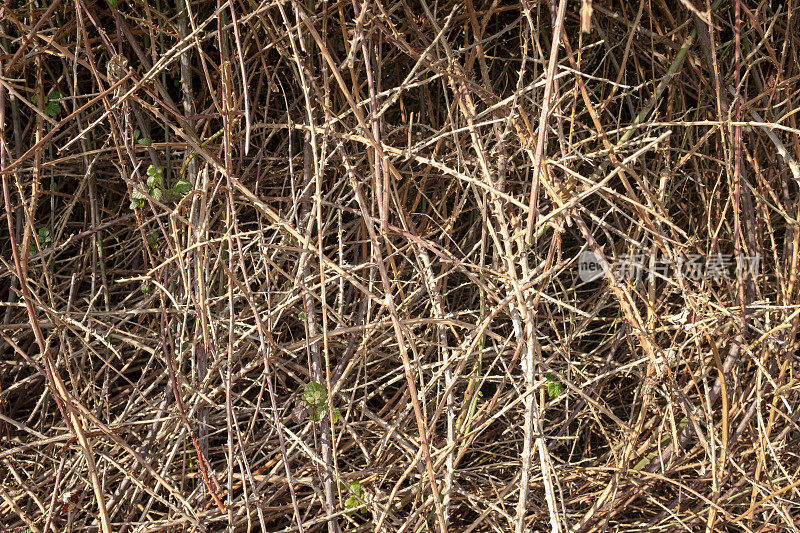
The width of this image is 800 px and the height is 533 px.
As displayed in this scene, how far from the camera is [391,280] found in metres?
1.43

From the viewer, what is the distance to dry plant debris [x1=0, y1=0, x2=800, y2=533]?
141 cm

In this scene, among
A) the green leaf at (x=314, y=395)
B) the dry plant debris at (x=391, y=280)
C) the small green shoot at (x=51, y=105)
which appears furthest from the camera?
the small green shoot at (x=51, y=105)

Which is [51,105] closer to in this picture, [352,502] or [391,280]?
[391,280]

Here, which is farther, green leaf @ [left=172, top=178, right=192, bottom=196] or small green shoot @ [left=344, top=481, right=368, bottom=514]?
green leaf @ [left=172, top=178, right=192, bottom=196]

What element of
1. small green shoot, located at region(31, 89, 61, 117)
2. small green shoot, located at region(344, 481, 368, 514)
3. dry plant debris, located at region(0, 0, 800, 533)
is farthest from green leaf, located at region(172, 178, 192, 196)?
small green shoot, located at region(344, 481, 368, 514)

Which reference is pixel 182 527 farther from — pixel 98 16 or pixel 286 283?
pixel 98 16

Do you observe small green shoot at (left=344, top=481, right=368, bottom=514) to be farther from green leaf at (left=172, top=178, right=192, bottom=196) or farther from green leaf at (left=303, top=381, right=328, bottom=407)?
green leaf at (left=172, top=178, right=192, bottom=196)

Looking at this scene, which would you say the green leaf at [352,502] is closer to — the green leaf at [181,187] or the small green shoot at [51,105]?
the green leaf at [181,187]

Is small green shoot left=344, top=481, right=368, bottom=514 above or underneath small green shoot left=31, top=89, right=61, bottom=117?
underneath

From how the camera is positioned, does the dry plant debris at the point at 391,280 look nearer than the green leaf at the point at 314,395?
No

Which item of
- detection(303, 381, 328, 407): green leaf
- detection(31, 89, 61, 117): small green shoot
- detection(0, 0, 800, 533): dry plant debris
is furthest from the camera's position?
detection(31, 89, 61, 117): small green shoot

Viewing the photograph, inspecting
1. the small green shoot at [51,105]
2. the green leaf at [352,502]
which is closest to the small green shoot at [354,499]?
the green leaf at [352,502]

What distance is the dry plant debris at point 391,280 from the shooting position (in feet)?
4.61

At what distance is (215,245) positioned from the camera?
1.55 meters
